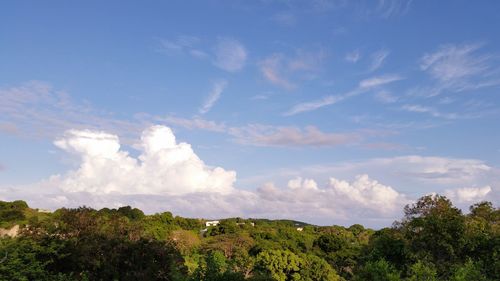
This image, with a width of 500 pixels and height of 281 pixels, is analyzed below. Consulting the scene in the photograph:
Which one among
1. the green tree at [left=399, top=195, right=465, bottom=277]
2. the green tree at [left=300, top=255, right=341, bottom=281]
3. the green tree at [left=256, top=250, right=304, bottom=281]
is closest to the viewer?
the green tree at [left=399, top=195, right=465, bottom=277]

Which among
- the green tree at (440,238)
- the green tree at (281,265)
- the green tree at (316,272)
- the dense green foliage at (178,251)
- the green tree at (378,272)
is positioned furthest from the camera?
the green tree at (281,265)

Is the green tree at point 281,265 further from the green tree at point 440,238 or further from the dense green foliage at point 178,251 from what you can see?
the green tree at point 440,238

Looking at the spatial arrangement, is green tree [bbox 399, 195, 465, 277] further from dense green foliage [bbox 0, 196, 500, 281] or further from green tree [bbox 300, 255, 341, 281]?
green tree [bbox 300, 255, 341, 281]

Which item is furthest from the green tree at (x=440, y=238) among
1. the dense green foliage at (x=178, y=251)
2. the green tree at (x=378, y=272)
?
the green tree at (x=378, y=272)

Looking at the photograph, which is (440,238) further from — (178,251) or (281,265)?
(281,265)

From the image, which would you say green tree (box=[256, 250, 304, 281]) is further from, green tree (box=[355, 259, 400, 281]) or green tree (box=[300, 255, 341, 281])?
green tree (box=[355, 259, 400, 281])

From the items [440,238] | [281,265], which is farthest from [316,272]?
[440,238]

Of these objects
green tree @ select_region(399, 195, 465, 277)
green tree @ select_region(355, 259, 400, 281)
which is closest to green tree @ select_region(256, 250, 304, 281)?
green tree @ select_region(399, 195, 465, 277)

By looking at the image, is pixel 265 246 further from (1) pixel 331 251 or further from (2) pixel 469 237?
(2) pixel 469 237

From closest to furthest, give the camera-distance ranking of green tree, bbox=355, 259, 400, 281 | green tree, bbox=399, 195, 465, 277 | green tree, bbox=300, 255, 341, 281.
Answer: green tree, bbox=355, 259, 400, 281 → green tree, bbox=399, 195, 465, 277 → green tree, bbox=300, 255, 341, 281

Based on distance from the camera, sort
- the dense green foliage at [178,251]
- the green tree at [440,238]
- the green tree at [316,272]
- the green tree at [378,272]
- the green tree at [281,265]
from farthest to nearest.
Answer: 1. the green tree at [281,265]
2. the green tree at [316,272]
3. the green tree at [440,238]
4. the dense green foliage at [178,251]
5. the green tree at [378,272]

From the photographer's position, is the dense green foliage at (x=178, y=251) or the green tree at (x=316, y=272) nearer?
the dense green foliage at (x=178, y=251)

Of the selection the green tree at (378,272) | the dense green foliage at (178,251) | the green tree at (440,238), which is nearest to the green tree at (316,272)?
the dense green foliage at (178,251)

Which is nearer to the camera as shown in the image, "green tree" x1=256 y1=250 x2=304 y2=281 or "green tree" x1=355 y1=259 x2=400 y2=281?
"green tree" x1=355 y1=259 x2=400 y2=281
